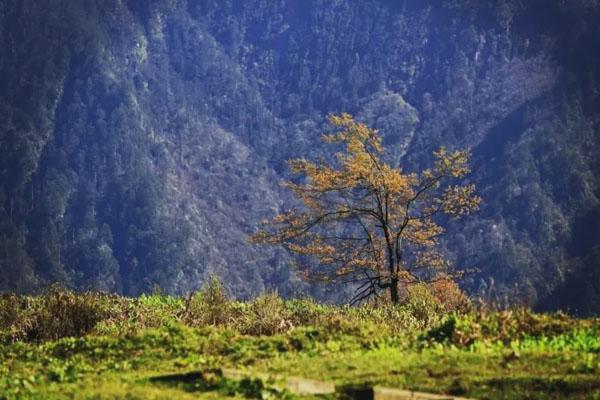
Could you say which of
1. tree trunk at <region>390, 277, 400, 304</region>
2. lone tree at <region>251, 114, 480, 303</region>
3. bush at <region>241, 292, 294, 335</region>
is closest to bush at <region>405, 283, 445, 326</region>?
bush at <region>241, 292, 294, 335</region>

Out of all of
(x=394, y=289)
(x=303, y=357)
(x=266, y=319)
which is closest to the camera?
(x=303, y=357)

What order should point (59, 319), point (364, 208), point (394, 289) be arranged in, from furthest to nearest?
point (364, 208) → point (394, 289) → point (59, 319)

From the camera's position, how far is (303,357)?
14781 millimetres

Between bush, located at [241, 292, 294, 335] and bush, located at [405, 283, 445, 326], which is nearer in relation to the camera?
bush, located at [241, 292, 294, 335]

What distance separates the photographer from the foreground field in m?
11.9

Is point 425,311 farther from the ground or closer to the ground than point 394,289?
closer to the ground

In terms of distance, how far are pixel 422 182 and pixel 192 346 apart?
24.2m

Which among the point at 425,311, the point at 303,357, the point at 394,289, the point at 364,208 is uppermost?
the point at 364,208

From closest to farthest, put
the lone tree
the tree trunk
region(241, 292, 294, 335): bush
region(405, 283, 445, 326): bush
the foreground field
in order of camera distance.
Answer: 1. the foreground field
2. region(241, 292, 294, 335): bush
3. region(405, 283, 445, 326): bush
4. the tree trunk
5. the lone tree

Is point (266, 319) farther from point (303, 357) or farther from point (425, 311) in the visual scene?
point (303, 357)

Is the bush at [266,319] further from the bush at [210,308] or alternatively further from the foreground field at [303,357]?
the bush at [210,308]

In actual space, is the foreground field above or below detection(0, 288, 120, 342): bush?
below

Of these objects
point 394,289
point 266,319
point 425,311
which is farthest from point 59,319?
point 394,289

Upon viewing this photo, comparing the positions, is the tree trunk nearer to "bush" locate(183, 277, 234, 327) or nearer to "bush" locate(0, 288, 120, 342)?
"bush" locate(183, 277, 234, 327)
